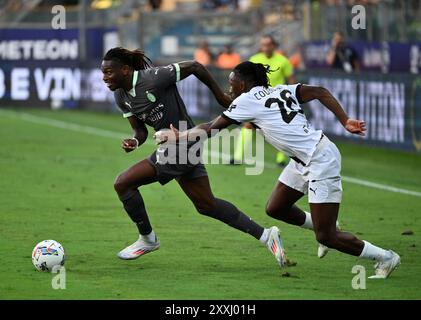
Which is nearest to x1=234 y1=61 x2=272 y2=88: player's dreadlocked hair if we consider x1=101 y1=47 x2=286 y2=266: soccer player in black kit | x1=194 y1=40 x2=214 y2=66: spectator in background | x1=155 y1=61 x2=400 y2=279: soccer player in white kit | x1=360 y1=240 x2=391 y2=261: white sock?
x1=155 y1=61 x2=400 y2=279: soccer player in white kit

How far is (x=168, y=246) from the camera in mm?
11562

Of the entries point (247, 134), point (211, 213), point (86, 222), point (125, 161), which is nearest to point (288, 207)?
point (211, 213)

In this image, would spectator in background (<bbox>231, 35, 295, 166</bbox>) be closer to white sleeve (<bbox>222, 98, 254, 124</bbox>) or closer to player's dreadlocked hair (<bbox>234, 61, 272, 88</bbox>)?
player's dreadlocked hair (<bbox>234, 61, 272, 88</bbox>)

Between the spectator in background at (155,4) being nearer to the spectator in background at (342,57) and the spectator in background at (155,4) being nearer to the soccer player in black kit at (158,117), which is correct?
the spectator in background at (342,57)

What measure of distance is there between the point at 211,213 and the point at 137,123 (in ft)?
3.84

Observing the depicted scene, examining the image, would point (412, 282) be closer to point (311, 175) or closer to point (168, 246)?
point (311, 175)

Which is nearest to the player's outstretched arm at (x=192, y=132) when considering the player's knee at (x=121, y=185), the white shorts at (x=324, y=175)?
the white shorts at (x=324, y=175)

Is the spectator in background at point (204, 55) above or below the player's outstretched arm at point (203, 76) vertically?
below

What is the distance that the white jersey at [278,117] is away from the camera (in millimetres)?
9330

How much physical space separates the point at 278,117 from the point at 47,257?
251 cm

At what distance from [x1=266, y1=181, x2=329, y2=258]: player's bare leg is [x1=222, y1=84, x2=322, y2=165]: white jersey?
67 centimetres

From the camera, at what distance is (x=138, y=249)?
10.6 m

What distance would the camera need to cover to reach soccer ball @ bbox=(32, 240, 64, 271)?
32.5 feet

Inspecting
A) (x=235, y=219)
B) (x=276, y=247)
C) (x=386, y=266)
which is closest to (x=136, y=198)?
(x=235, y=219)
